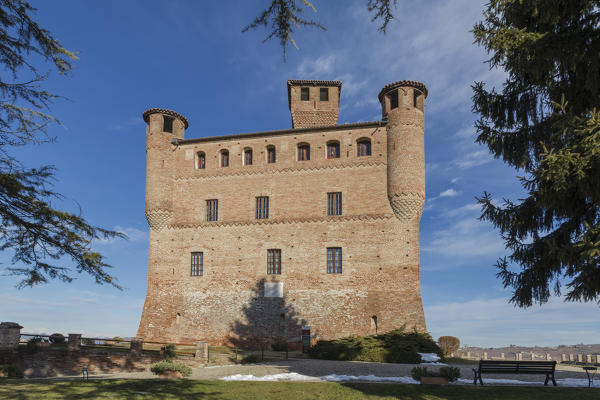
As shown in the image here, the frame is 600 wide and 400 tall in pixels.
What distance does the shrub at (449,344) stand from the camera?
26359 millimetres

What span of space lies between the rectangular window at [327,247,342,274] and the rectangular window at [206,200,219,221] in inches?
316

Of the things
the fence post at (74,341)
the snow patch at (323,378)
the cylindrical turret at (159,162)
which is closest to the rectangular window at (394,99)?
the cylindrical turret at (159,162)

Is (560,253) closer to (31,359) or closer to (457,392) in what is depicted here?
(457,392)

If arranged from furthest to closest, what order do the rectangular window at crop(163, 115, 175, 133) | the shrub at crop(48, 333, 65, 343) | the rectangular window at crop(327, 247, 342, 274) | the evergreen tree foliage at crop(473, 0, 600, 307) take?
the rectangular window at crop(163, 115, 175, 133)
the rectangular window at crop(327, 247, 342, 274)
the shrub at crop(48, 333, 65, 343)
the evergreen tree foliage at crop(473, 0, 600, 307)

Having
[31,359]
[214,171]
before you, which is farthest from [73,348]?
[214,171]

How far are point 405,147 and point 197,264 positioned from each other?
15.3 metres

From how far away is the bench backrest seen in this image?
40.7ft

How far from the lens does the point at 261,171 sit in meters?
27.8

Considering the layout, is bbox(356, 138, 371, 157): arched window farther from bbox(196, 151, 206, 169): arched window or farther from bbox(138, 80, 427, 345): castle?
bbox(196, 151, 206, 169): arched window

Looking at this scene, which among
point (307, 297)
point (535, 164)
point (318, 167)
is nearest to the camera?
point (535, 164)

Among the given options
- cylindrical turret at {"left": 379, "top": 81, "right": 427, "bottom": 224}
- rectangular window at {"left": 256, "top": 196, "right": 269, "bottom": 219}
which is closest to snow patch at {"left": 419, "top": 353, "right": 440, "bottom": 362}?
cylindrical turret at {"left": 379, "top": 81, "right": 427, "bottom": 224}

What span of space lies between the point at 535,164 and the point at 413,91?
16880 mm

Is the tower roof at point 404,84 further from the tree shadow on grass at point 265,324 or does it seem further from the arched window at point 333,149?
the tree shadow on grass at point 265,324

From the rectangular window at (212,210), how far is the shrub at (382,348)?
11.3m
